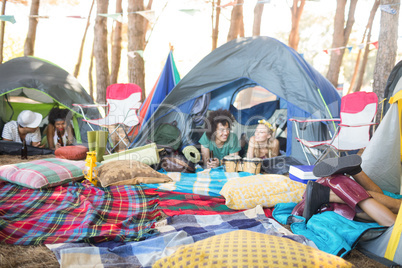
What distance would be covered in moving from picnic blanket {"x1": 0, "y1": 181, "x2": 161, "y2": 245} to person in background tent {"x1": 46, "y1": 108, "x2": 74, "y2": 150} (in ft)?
6.62

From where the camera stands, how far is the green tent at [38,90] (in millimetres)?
4246

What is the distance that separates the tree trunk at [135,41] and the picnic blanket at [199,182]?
9.19 ft

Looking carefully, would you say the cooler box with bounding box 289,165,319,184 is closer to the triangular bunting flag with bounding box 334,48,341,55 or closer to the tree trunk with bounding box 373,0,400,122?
the tree trunk with bounding box 373,0,400,122

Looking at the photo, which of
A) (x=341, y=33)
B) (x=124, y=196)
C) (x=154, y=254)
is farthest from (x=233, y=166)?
(x=341, y=33)

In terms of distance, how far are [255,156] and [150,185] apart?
56.3 inches

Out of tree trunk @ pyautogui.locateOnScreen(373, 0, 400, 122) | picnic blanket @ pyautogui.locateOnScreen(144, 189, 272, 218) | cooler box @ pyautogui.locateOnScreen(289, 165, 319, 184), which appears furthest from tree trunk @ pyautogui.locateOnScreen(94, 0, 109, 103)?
tree trunk @ pyautogui.locateOnScreen(373, 0, 400, 122)

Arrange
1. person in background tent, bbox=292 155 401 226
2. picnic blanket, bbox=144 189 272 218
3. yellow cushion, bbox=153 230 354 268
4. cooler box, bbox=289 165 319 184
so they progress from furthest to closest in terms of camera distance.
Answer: cooler box, bbox=289 165 319 184 → picnic blanket, bbox=144 189 272 218 → person in background tent, bbox=292 155 401 226 → yellow cushion, bbox=153 230 354 268

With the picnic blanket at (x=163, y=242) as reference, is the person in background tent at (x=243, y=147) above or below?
above

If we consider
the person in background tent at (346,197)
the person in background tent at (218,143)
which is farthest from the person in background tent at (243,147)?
the person in background tent at (346,197)

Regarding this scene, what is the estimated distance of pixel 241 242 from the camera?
122 cm

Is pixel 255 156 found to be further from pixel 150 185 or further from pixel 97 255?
pixel 97 255

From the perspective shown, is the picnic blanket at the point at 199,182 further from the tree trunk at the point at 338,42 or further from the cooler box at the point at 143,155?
the tree trunk at the point at 338,42

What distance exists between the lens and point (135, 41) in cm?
569

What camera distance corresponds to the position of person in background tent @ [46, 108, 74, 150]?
4.58 meters
